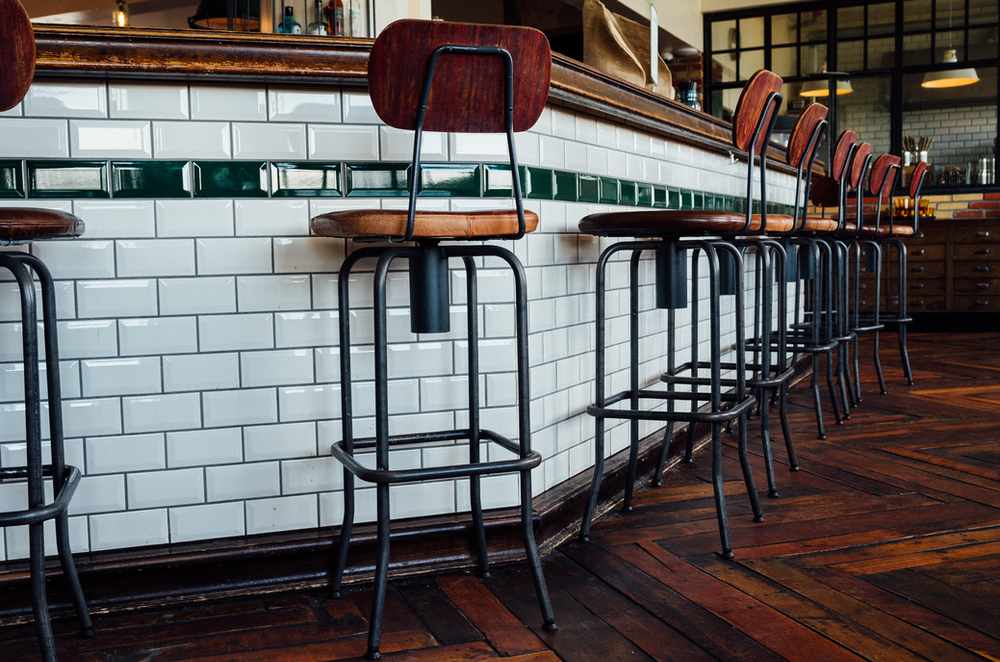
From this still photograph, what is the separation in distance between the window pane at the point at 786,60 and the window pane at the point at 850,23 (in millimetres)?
397

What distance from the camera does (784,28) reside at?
7.83m

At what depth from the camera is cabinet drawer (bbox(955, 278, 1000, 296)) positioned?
6352 mm

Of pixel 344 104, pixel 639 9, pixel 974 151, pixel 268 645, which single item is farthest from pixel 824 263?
pixel 974 151

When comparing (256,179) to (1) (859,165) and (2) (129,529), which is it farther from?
(1) (859,165)

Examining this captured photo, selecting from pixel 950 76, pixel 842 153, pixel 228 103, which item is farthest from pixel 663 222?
pixel 950 76

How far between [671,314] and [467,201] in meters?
0.75

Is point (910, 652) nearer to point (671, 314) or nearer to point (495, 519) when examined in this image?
point (495, 519)

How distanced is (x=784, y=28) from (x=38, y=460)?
309 inches

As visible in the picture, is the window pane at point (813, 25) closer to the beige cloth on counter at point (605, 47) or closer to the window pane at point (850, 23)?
the window pane at point (850, 23)

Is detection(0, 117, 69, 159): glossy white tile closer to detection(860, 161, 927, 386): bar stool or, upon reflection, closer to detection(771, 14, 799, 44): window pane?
detection(860, 161, 927, 386): bar stool

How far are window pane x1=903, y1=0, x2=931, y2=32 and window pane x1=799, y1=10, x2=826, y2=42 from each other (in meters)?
0.66

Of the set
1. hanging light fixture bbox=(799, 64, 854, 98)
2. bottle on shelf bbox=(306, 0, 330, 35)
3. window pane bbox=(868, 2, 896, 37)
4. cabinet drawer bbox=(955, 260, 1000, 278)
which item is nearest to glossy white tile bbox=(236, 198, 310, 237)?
bottle on shelf bbox=(306, 0, 330, 35)

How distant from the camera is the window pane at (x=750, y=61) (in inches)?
314

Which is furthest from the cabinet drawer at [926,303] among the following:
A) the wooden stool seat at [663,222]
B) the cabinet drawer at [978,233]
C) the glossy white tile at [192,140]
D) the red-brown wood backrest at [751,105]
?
the glossy white tile at [192,140]
